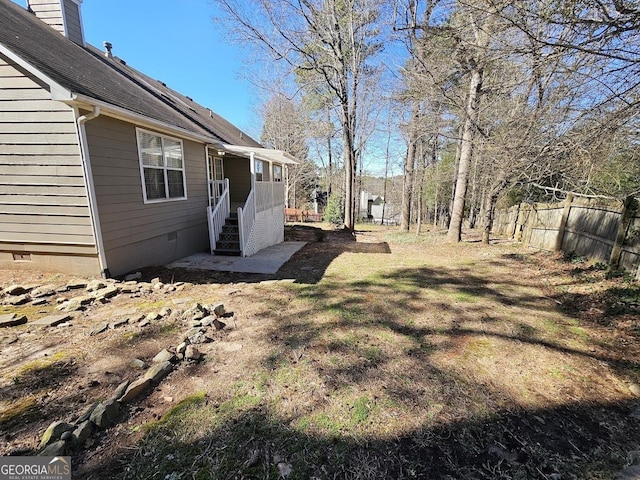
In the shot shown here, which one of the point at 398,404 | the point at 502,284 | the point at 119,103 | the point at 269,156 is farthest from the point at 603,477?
the point at 269,156

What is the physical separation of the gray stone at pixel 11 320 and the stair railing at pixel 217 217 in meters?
4.50

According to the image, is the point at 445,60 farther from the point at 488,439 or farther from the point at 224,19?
the point at 488,439

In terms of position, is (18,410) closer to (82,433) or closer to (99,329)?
(82,433)

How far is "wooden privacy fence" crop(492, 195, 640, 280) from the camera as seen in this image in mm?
4891

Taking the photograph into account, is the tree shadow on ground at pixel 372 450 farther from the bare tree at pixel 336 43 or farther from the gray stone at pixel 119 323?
the bare tree at pixel 336 43

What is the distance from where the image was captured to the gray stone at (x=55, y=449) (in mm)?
1701

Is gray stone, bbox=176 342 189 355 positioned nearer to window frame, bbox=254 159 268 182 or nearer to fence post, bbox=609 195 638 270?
fence post, bbox=609 195 638 270

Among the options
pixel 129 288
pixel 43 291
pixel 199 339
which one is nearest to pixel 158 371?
pixel 199 339

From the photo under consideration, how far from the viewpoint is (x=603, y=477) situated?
169 centimetres

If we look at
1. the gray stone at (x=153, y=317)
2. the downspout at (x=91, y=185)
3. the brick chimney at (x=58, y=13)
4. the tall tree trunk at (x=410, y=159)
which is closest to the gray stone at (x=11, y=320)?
the gray stone at (x=153, y=317)

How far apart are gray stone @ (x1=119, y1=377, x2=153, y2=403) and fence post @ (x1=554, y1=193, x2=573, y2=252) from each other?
9.14 m

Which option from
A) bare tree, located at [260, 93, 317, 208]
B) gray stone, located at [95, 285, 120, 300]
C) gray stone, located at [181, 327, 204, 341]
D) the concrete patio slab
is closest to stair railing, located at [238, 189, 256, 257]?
the concrete patio slab

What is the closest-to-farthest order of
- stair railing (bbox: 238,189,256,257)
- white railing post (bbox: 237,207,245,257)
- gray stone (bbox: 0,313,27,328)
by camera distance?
gray stone (bbox: 0,313,27,328)
white railing post (bbox: 237,207,245,257)
stair railing (bbox: 238,189,256,257)

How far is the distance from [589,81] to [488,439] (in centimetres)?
507
